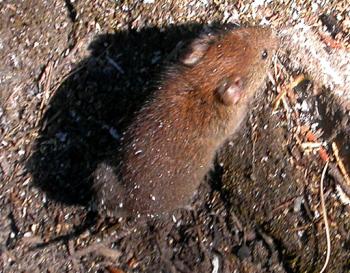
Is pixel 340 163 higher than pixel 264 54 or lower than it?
lower

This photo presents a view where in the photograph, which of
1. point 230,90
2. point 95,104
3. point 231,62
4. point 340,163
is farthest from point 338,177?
point 95,104

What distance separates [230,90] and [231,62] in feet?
0.66

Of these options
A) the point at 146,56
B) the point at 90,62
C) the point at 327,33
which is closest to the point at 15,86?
the point at 90,62

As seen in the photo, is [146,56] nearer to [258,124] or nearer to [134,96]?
[134,96]

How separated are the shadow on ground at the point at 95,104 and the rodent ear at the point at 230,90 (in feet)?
1.45

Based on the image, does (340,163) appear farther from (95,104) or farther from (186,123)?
(95,104)

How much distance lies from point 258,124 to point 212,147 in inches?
15.9

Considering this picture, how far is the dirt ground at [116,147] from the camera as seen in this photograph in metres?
5.39

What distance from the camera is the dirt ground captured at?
17.7ft

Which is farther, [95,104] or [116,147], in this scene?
[95,104]

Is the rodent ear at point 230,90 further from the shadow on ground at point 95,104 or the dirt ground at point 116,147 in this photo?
the shadow on ground at point 95,104

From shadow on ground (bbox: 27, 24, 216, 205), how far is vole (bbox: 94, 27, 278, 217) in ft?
0.91

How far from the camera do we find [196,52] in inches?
213

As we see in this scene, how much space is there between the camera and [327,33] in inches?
221
